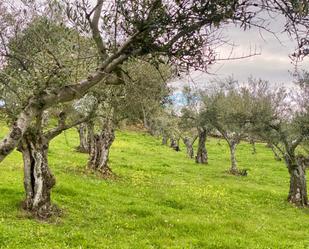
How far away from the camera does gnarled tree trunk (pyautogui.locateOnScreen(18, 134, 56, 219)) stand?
790 inches

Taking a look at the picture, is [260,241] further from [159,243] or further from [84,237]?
[84,237]

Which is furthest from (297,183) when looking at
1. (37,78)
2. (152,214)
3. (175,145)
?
A: (175,145)

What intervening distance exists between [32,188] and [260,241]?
10.0 metres

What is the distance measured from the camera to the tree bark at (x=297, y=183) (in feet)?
111

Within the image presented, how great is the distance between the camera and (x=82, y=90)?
10281 millimetres

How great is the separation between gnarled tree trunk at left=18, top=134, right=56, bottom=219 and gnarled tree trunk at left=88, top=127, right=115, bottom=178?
52.2 ft

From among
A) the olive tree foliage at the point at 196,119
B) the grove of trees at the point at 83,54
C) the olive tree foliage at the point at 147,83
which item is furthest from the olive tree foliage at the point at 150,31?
the olive tree foliage at the point at 196,119

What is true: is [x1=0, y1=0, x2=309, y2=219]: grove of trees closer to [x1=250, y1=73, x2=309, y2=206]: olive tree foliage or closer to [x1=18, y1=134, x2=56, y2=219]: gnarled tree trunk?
[x1=18, y1=134, x2=56, y2=219]: gnarled tree trunk

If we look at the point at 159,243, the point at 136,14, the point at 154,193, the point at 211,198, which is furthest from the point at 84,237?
the point at 211,198

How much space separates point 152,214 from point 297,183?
14873 mm

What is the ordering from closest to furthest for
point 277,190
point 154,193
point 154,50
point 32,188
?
point 154,50 → point 32,188 → point 154,193 → point 277,190

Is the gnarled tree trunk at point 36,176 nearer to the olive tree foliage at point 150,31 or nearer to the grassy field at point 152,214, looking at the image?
the grassy field at point 152,214

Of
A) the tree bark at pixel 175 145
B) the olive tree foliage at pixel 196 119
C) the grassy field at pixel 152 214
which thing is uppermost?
the olive tree foliage at pixel 196 119

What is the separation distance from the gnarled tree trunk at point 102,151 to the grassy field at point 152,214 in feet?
3.67
